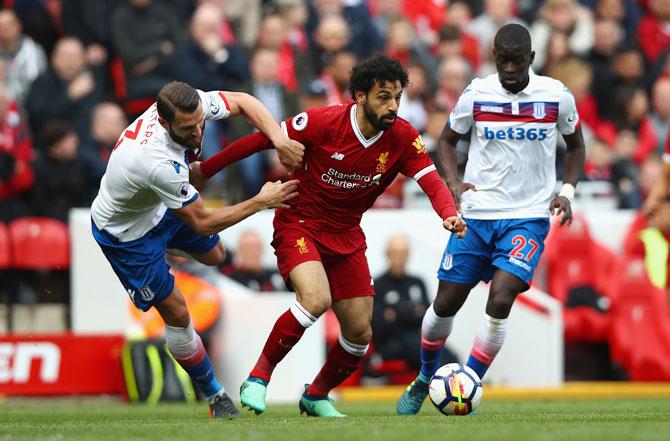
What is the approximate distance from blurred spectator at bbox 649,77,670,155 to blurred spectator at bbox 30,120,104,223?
23.7 feet

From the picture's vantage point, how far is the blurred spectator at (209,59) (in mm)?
16344

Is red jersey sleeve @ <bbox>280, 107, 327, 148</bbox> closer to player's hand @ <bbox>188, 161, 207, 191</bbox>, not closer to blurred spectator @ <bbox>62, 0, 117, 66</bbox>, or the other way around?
player's hand @ <bbox>188, 161, 207, 191</bbox>

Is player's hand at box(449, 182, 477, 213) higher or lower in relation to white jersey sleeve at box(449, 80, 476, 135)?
lower

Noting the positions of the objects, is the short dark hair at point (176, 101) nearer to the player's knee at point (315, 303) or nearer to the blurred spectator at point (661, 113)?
the player's knee at point (315, 303)

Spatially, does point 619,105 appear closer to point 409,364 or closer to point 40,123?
point 409,364

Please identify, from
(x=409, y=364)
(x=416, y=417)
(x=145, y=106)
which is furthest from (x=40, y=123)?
(x=416, y=417)

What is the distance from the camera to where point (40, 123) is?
16062 millimetres

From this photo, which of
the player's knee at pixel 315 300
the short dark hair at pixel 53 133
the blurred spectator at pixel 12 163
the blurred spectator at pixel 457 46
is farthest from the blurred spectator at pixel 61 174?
the player's knee at pixel 315 300

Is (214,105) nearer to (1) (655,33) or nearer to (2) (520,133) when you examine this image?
(2) (520,133)

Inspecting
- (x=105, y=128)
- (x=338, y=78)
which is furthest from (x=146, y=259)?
(x=338, y=78)

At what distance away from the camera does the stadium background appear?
49.2ft

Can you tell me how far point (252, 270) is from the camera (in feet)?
50.6

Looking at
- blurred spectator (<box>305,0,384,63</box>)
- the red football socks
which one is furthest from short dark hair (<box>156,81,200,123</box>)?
blurred spectator (<box>305,0,384,63</box>)

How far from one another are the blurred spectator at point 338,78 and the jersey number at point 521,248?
22.8 ft
